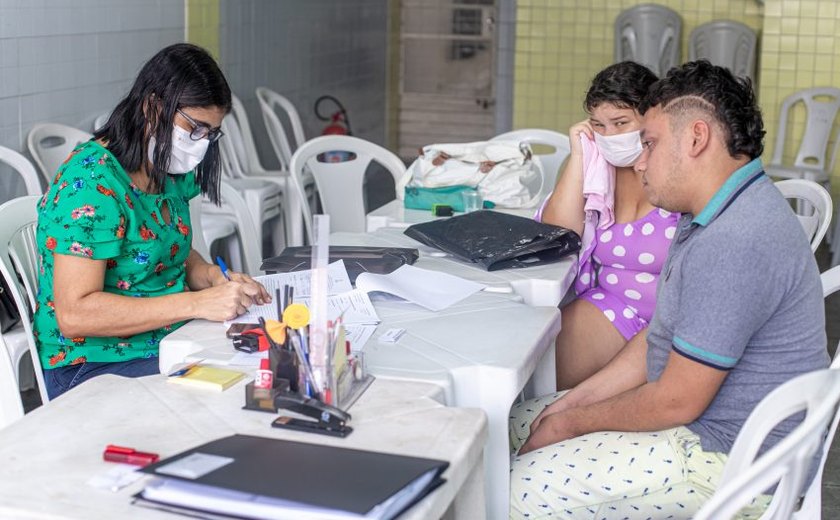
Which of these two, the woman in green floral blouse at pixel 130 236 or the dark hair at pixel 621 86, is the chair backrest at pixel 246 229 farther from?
the dark hair at pixel 621 86

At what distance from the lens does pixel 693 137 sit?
2070 mm

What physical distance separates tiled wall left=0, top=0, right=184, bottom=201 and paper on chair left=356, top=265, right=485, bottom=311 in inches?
82.9

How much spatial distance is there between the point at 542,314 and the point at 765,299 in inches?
24.9

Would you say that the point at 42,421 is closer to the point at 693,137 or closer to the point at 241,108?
the point at 693,137

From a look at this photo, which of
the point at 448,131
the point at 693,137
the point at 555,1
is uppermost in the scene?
the point at 555,1

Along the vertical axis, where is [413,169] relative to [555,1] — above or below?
below

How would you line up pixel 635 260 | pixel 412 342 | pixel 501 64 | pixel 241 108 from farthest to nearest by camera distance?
pixel 501 64
pixel 241 108
pixel 635 260
pixel 412 342

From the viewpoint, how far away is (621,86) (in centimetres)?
304

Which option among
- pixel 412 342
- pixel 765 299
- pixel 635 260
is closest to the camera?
pixel 765 299

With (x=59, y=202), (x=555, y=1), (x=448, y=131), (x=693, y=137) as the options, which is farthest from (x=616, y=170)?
(x=448, y=131)

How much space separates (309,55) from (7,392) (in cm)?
501

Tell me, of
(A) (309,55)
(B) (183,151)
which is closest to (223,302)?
(B) (183,151)

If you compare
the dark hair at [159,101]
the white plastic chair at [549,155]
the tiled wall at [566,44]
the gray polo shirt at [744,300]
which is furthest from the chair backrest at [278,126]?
the gray polo shirt at [744,300]

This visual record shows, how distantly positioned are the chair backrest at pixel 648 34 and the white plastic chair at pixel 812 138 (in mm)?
1075
